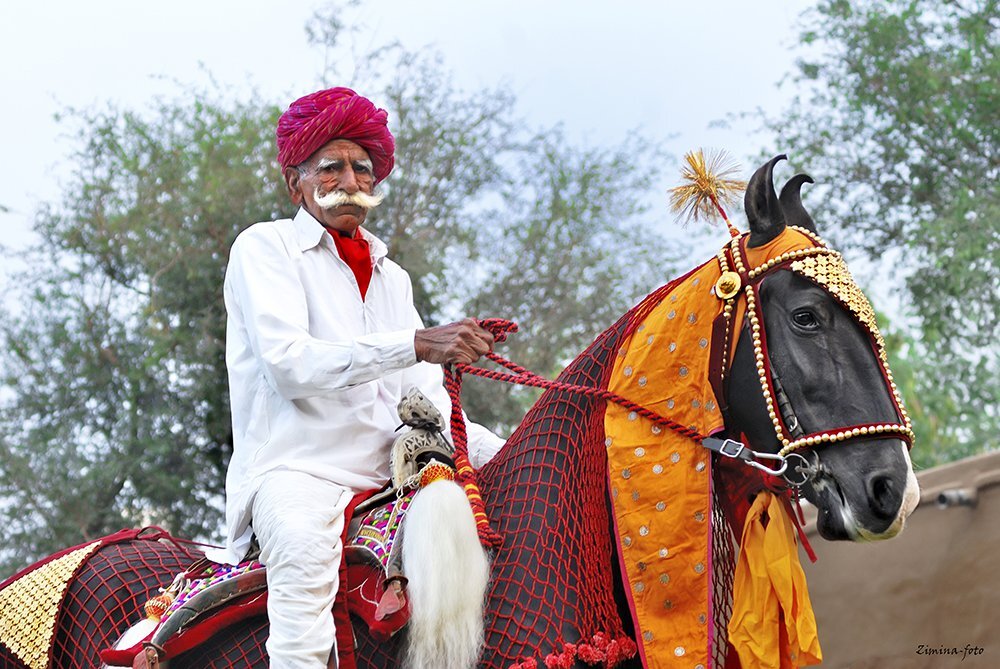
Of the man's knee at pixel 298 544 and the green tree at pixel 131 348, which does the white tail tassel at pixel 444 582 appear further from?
the green tree at pixel 131 348

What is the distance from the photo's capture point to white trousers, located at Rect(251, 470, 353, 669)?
306cm

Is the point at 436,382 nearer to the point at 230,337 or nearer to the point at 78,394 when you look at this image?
the point at 230,337

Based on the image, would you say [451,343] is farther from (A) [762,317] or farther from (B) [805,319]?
(B) [805,319]

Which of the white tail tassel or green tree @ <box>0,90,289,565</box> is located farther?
green tree @ <box>0,90,289,565</box>

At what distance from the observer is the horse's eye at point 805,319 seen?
3.17m

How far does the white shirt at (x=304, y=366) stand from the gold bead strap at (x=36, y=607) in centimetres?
69

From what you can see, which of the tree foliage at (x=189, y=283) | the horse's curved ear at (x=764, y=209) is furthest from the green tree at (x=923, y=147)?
the horse's curved ear at (x=764, y=209)

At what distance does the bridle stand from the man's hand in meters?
0.67

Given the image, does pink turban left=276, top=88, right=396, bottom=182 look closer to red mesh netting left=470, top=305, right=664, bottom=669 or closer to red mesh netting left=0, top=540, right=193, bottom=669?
red mesh netting left=470, top=305, right=664, bottom=669

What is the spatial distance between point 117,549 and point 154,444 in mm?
4947

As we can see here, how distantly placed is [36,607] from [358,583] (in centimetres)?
140

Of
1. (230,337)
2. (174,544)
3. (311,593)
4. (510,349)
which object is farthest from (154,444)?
(311,593)

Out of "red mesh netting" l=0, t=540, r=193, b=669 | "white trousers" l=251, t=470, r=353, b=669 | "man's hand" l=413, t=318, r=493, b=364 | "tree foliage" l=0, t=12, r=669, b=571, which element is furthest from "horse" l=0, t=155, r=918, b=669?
"tree foliage" l=0, t=12, r=669, b=571

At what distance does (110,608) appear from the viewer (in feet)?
12.7
